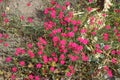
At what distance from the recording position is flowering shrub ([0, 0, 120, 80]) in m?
5.05

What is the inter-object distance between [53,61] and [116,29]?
1.57 meters

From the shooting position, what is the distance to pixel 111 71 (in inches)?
212

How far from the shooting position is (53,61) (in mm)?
5043

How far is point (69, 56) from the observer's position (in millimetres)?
4961

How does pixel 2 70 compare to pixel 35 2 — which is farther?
pixel 35 2

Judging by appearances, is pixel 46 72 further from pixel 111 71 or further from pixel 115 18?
pixel 115 18

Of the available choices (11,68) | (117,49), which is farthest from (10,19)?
(117,49)

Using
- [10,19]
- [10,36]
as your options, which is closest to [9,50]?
[10,36]

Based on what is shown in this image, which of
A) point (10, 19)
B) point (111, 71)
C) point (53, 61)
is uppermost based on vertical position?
point (10, 19)

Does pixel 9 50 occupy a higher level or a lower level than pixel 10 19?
lower

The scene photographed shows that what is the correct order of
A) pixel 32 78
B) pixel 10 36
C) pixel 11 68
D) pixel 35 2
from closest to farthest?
pixel 32 78 < pixel 11 68 < pixel 10 36 < pixel 35 2

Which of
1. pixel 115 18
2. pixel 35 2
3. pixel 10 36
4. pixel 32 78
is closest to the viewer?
pixel 32 78

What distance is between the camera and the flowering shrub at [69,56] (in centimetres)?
505

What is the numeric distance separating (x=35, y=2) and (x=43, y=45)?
163 centimetres
